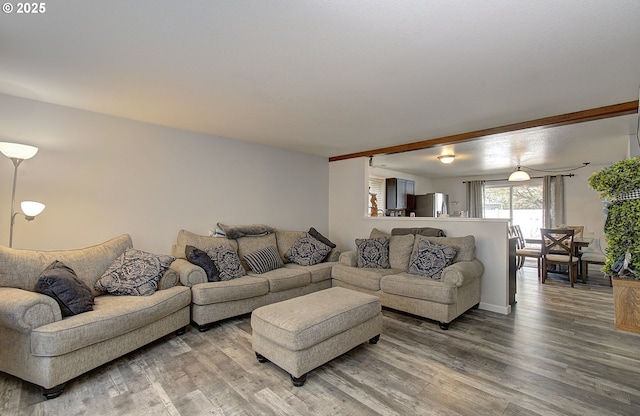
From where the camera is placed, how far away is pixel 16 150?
2.42 meters

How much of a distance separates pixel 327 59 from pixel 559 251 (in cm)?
578

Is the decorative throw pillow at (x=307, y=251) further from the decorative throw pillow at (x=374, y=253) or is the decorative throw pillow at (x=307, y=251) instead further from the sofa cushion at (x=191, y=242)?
the sofa cushion at (x=191, y=242)

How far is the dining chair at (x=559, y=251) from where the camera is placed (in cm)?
493

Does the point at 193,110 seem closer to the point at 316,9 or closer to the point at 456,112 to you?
the point at 316,9

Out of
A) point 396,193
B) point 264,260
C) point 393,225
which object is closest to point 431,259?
point 393,225

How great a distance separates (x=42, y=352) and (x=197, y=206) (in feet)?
7.57

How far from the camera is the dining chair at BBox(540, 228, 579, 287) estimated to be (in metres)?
4.93

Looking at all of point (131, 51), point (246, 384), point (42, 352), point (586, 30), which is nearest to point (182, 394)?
point (246, 384)

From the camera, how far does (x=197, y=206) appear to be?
398 cm

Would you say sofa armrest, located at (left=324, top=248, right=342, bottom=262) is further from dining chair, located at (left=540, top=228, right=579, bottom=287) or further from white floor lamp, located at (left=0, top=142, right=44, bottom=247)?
dining chair, located at (left=540, top=228, right=579, bottom=287)

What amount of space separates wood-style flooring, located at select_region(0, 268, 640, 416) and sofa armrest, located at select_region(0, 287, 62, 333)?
485mm

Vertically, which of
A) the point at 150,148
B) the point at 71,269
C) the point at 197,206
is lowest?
the point at 71,269

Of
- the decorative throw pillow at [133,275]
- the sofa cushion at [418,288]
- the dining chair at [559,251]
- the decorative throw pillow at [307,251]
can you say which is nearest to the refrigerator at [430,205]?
the dining chair at [559,251]

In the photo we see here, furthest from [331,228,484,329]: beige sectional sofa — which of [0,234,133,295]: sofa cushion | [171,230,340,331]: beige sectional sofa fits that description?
[0,234,133,295]: sofa cushion
